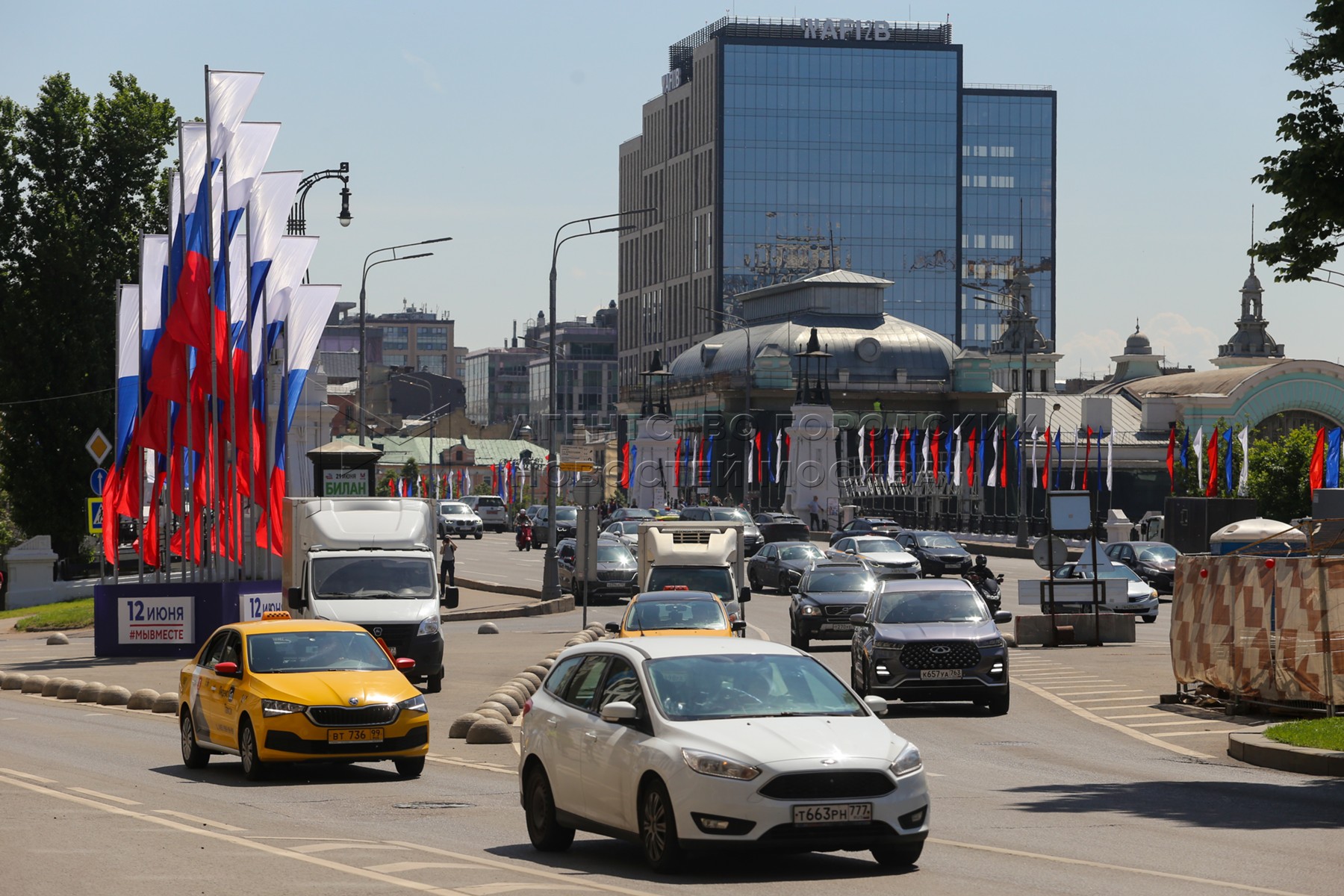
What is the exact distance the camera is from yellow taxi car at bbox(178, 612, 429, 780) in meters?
17.1

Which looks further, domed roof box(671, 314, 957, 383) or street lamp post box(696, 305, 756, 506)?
domed roof box(671, 314, 957, 383)

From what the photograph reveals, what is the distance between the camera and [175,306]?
35.2 meters

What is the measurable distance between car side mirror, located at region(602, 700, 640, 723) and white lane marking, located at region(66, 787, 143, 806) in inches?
207

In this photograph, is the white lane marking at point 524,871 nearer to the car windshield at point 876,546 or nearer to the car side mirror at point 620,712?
the car side mirror at point 620,712

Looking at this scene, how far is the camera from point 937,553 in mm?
52656

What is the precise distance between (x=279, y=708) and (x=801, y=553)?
36934 millimetres

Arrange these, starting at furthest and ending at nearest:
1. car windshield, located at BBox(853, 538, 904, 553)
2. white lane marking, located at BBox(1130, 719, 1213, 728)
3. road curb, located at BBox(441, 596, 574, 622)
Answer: car windshield, located at BBox(853, 538, 904, 553) < road curb, located at BBox(441, 596, 574, 622) < white lane marking, located at BBox(1130, 719, 1213, 728)

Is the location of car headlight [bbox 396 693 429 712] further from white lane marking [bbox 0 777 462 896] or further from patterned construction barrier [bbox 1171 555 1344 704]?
patterned construction barrier [bbox 1171 555 1344 704]

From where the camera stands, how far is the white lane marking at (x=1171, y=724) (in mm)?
22453

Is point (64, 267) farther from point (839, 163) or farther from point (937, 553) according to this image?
point (839, 163)

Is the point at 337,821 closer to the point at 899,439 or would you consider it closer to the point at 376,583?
the point at 376,583

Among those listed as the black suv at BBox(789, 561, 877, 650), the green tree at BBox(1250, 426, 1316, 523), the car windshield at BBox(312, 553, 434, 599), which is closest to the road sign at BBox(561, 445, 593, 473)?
the black suv at BBox(789, 561, 877, 650)

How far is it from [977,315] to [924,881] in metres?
179

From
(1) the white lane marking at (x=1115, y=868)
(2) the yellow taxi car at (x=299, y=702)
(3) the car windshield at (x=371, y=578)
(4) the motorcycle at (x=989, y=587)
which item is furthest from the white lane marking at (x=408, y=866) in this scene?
(4) the motorcycle at (x=989, y=587)
